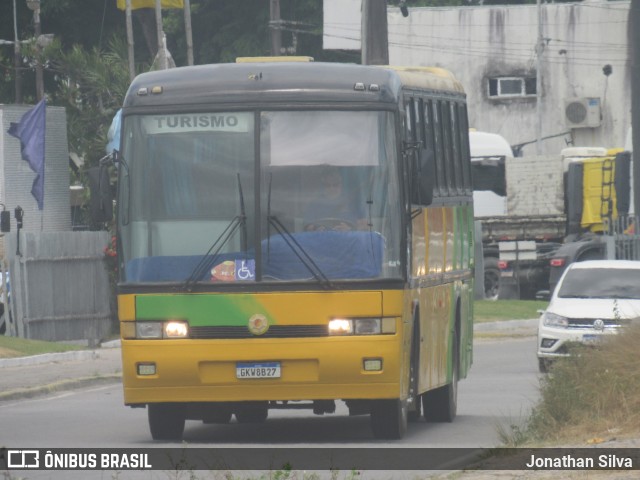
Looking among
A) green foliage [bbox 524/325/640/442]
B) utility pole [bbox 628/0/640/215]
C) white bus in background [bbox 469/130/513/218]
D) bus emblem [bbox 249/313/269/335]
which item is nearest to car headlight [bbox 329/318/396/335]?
bus emblem [bbox 249/313/269/335]

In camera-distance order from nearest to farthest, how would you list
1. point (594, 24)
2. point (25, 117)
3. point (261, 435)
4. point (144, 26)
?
point (261, 435) → point (25, 117) → point (144, 26) → point (594, 24)

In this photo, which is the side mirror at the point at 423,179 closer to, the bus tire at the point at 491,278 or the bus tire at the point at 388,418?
the bus tire at the point at 388,418

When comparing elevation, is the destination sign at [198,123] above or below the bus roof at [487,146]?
above

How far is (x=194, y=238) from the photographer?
15219mm

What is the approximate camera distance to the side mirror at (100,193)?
15453 millimetres

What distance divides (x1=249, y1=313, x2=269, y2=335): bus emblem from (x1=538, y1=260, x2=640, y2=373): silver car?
9112 millimetres

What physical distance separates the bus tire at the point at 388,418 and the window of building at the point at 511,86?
48.9 m

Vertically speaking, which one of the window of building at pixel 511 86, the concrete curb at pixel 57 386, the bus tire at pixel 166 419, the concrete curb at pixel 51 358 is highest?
the window of building at pixel 511 86

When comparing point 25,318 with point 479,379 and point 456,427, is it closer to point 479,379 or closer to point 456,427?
point 479,379

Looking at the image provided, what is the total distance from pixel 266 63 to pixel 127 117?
1278 millimetres

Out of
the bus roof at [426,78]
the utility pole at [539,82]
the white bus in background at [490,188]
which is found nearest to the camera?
the bus roof at [426,78]

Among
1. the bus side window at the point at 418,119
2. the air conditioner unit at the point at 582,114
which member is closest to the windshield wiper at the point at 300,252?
the bus side window at the point at 418,119

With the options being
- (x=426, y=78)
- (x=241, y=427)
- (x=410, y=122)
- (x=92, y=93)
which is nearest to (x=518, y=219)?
(x=92, y=93)

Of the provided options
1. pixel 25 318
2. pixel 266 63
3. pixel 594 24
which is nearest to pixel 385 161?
pixel 266 63
